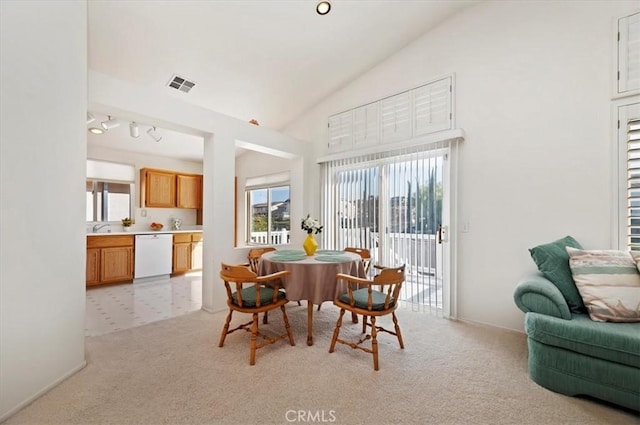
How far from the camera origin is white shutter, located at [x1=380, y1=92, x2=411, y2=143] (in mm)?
3602

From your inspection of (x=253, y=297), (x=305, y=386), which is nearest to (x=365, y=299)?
(x=305, y=386)

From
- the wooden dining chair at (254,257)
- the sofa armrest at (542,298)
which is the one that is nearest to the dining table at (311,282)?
the wooden dining chair at (254,257)

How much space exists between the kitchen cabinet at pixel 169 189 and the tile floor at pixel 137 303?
64.1 inches

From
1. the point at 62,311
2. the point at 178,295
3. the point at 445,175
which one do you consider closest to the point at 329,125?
the point at 445,175

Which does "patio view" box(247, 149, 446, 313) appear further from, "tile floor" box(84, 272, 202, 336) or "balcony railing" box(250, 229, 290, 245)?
"tile floor" box(84, 272, 202, 336)

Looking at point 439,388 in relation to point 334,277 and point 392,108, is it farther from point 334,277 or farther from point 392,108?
point 392,108

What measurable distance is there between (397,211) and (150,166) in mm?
5023

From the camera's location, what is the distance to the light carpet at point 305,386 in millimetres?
1625

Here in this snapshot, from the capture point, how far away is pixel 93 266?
176 inches

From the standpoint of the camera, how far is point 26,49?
170 centimetres

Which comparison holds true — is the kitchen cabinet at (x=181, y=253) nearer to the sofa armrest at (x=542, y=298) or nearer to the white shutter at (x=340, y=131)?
the white shutter at (x=340, y=131)

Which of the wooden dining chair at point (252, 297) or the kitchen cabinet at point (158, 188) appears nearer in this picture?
the wooden dining chair at point (252, 297)

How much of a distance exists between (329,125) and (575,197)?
323cm

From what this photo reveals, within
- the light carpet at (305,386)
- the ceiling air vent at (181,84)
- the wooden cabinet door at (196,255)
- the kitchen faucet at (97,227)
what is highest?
the ceiling air vent at (181,84)
